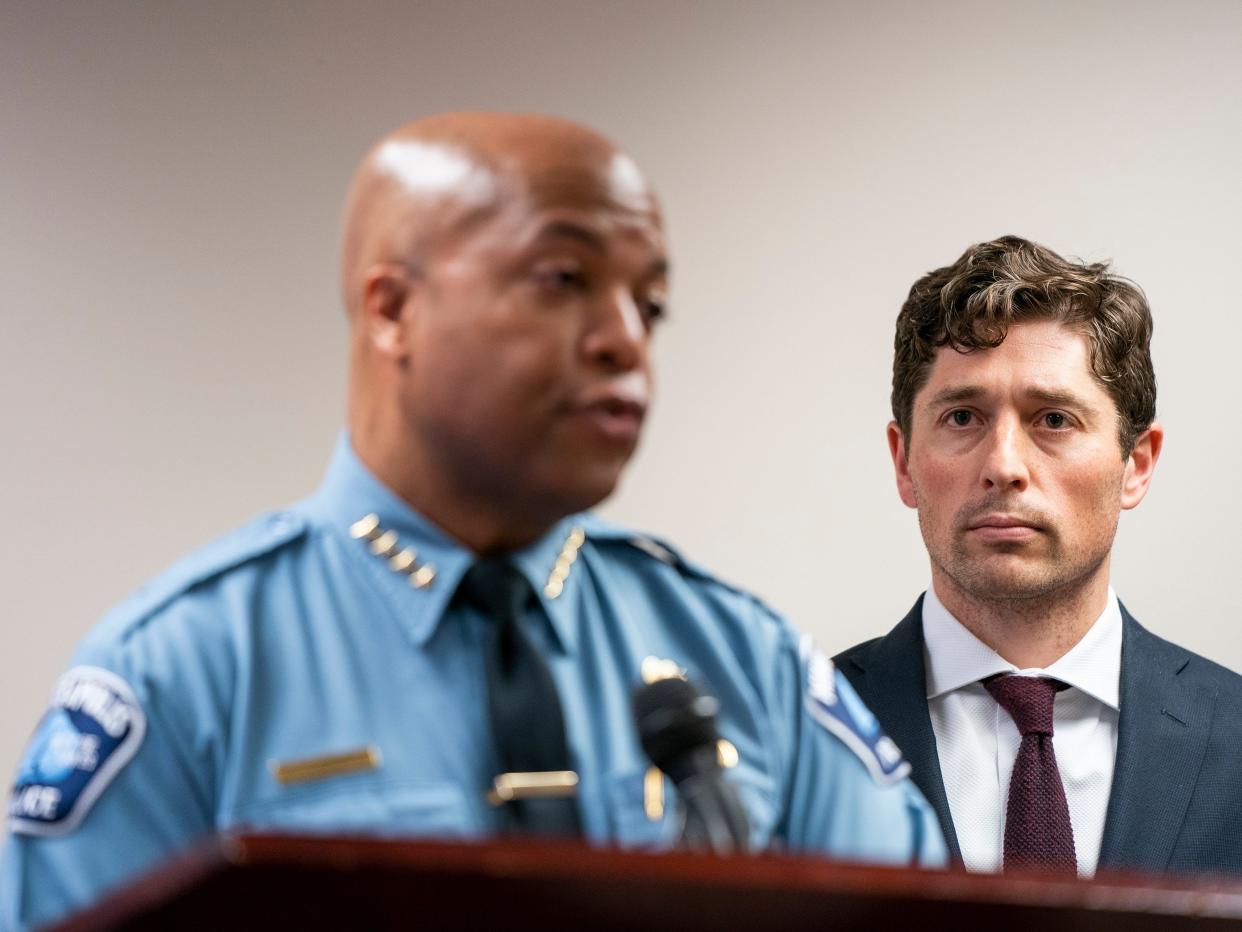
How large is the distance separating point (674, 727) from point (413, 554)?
179 millimetres

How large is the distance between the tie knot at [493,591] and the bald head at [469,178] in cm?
17

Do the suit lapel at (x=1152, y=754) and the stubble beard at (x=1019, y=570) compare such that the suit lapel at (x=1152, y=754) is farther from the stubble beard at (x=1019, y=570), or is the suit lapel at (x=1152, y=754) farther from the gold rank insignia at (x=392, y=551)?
the gold rank insignia at (x=392, y=551)

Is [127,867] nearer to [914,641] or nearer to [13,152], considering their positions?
[914,641]

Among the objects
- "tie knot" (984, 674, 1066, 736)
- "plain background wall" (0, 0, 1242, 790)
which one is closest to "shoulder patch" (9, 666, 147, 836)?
"tie knot" (984, 674, 1066, 736)

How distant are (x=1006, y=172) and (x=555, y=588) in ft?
5.56

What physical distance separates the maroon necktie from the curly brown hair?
1.11ft

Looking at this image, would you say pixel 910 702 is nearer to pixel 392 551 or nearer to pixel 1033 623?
pixel 1033 623

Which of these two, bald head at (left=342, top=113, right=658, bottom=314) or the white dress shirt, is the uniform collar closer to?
bald head at (left=342, top=113, right=658, bottom=314)

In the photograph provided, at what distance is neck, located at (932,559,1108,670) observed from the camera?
178 cm

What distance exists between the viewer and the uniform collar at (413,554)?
85 centimetres

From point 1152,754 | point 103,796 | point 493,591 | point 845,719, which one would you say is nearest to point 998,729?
point 1152,754

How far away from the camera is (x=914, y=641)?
71.9 inches

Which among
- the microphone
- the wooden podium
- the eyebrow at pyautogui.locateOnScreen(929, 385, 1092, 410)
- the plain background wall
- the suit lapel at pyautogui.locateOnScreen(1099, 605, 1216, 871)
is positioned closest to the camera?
the wooden podium

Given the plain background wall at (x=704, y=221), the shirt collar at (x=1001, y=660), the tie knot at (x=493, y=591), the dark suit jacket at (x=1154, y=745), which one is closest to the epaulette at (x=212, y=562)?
the tie knot at (x=493, y=591)
